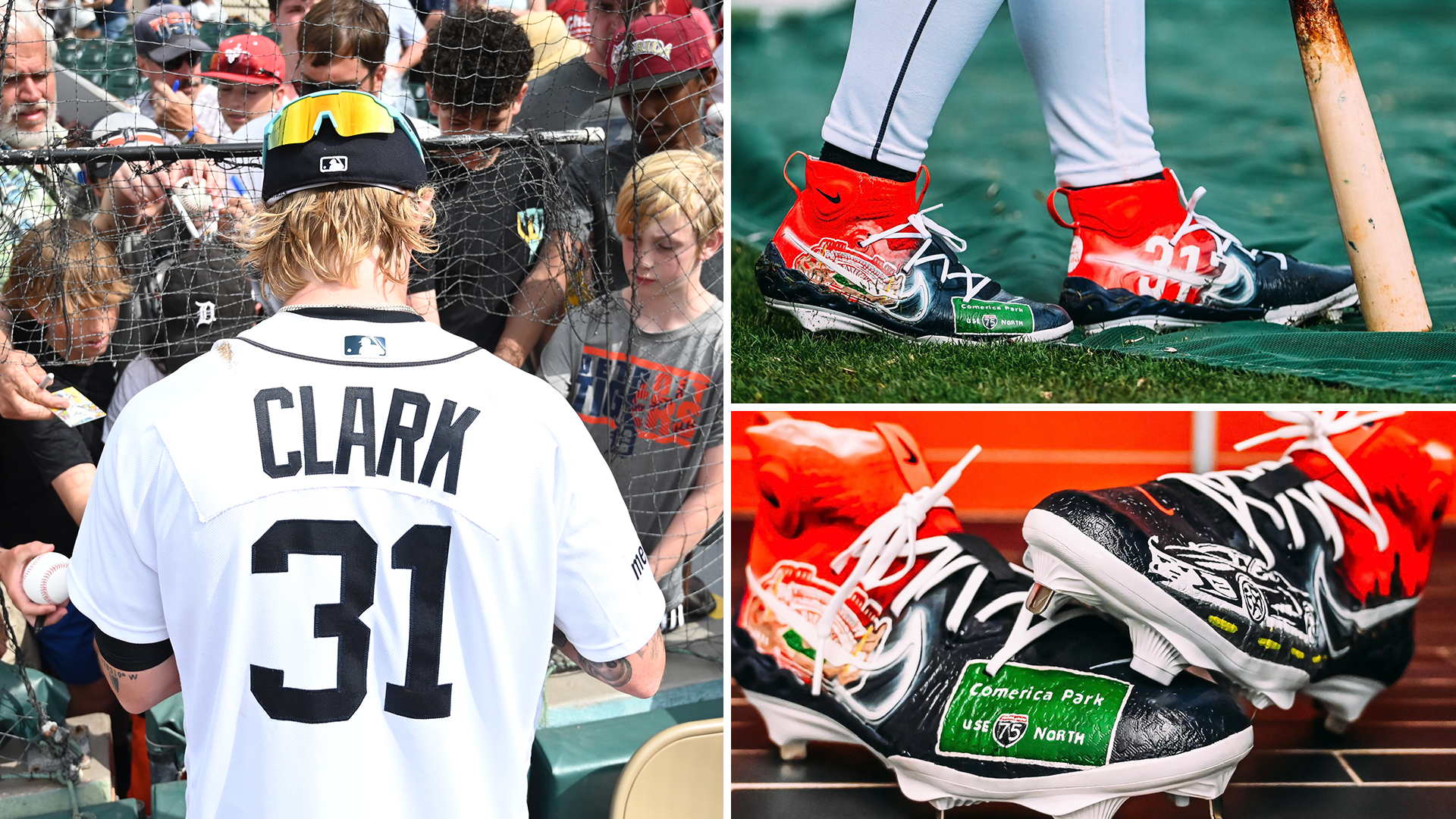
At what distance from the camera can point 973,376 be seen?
1184mm

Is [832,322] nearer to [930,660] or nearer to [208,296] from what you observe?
[930,660]

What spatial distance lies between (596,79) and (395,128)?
2.92ft

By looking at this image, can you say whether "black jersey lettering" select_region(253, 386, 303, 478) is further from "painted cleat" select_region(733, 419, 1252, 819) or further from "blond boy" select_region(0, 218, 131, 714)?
"blond boy" select_region(0, 218, 131, 714)

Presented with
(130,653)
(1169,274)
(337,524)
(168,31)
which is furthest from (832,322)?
(168,31)

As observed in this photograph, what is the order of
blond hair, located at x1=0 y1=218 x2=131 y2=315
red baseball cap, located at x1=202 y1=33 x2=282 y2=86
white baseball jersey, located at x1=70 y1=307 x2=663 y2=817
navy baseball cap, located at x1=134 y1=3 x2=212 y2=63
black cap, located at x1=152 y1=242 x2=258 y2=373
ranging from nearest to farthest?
white baseball jersey, located at x1=70 y1=307 x2=663 y2=817 → blond hair, located at x1=0 y1=218 x2=131 y2=315 → black cap, located at x1=152 y1=242 x2=258 y2=373 → red baseball cap, located at x1=202 y1=33 x2=282 y2=86 → navy baseball cap, located at x1=134 y1=3 x2=212 y2=63

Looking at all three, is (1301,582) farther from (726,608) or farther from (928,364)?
(726,608)

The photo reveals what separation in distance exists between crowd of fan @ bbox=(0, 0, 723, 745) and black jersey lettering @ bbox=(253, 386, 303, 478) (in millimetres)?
680

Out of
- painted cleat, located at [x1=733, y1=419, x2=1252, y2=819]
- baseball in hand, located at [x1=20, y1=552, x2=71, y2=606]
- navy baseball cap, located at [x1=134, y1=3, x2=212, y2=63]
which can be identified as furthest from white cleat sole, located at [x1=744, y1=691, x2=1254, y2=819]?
navy baseball cap, located at [x1=134, y1=3, x2=212, y2=63]

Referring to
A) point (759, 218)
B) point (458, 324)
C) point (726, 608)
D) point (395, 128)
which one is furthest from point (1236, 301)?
point (458, 324)

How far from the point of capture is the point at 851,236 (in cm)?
127

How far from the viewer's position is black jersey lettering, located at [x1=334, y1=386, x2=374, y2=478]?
32.7 inches

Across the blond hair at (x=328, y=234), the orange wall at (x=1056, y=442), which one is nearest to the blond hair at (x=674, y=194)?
the orange wall at (x=1056, y=442)

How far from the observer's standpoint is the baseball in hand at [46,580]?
0.94 metres

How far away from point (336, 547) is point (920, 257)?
2.58 ft
